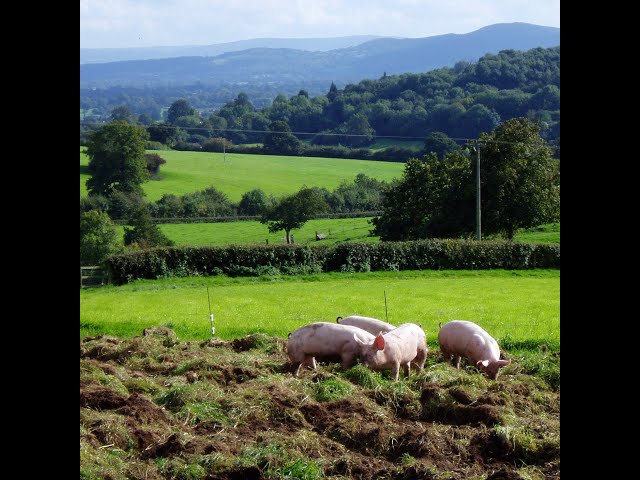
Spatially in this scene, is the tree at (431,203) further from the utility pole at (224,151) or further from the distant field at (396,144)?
the utility pole at (224,151)

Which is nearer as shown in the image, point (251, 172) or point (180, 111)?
point (251, 172)

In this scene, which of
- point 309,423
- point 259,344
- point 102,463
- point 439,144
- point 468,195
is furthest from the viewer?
point 439,144

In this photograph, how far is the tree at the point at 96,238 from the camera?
214 feet

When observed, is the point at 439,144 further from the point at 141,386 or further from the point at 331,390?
the point at 141,386

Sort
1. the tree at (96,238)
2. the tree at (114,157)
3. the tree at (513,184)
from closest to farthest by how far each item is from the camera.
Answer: the tree at (513,184), the tree at (96,238), the tree at (114,157)

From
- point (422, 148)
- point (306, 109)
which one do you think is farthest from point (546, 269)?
point (306, 109)

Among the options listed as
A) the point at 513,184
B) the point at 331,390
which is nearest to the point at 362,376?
the point at 331,390

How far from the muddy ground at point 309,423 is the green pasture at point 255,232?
53.1 m

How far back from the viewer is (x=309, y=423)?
9562 millimetres

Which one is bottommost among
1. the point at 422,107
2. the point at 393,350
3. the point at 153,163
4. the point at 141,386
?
the point at 141,386

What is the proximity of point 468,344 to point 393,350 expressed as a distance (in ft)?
5.41

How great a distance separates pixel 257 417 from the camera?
9609 millimetres

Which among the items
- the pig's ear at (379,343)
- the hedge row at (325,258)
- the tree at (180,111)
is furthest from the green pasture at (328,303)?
the tree at (180,111)
